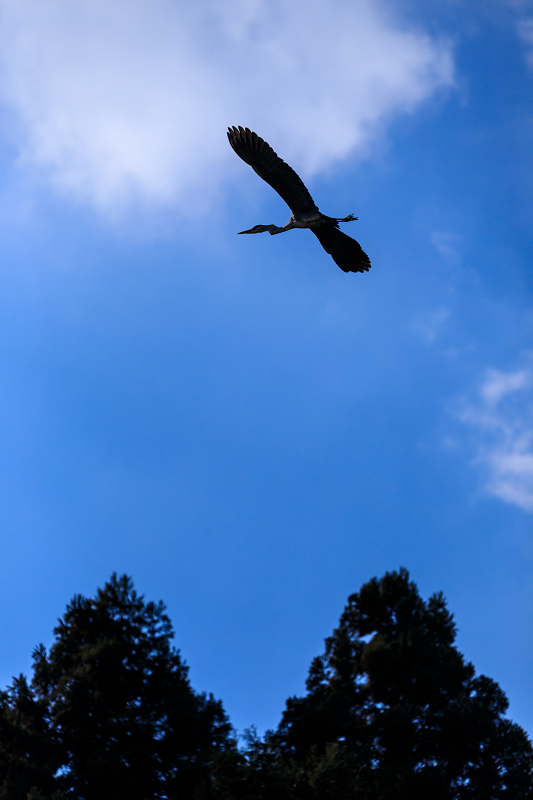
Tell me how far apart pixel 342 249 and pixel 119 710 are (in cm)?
1338

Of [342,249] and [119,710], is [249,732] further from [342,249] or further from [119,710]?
[342,249]

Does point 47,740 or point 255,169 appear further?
point 47,740

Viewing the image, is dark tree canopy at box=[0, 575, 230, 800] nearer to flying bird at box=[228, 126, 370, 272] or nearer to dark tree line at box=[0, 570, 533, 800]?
dark tree line at box=[0, 570, 533, 800]

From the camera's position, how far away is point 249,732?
15023 mm

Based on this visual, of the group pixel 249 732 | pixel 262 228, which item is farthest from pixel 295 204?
pixel 249 732

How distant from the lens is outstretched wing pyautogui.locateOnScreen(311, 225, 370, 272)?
34.3 feet

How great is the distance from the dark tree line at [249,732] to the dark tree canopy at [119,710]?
3cm

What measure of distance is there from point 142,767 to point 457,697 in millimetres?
8697

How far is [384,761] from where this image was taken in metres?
16.7

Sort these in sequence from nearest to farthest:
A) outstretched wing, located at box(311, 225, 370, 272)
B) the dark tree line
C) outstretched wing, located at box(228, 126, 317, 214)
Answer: outstretched wing, located at box(228, 126, 317, 214), outstretched wing, located at box(311, 225, 370, 272), the dark tree line

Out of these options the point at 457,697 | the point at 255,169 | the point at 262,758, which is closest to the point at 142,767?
the point at 262,758

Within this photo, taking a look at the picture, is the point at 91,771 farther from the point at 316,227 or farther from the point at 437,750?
the point at 316,227

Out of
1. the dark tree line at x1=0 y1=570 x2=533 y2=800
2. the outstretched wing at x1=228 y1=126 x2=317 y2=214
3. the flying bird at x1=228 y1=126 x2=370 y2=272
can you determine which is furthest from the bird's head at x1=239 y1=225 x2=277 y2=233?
the dark tree line at x1=0 y1=570 x2=533 y2=800

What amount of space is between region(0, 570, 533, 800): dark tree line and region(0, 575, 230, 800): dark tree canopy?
0.03 meters
